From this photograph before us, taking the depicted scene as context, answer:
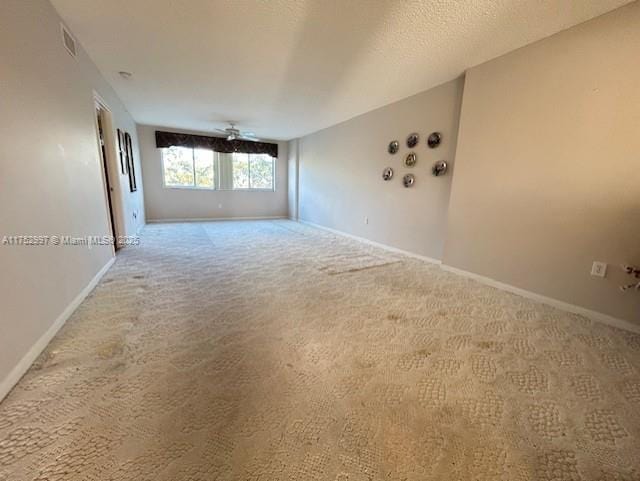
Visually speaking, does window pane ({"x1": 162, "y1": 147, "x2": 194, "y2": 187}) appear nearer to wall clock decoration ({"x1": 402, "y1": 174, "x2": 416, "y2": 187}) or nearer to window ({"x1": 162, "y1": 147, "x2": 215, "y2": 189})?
window ({"x1": 162, "y1": 147, "x2": 215, "y2": 189})

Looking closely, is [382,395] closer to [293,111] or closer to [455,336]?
[455,336]

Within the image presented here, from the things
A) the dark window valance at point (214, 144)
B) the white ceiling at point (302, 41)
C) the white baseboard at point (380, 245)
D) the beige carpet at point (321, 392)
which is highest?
the white ceiling at point (302, 41)

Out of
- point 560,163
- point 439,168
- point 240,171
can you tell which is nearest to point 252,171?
point 240,171

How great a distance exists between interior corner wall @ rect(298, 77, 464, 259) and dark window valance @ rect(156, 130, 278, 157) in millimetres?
1616

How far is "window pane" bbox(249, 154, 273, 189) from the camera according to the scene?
7.30 metres

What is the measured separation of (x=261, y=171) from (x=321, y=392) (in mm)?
6953

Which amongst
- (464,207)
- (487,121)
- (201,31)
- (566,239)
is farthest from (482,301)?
(201,31)

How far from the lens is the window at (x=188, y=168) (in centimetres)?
637

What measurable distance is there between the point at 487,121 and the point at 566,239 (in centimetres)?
137

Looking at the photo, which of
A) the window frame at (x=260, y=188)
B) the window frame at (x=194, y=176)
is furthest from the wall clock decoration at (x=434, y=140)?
the window frame at (x=194, y=176)

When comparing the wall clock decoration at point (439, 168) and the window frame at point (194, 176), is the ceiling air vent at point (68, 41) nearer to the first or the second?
the wall clock decoration at point (439, 168)

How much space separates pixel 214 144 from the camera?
6.54 meters

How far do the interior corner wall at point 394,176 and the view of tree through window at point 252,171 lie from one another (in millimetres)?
1810

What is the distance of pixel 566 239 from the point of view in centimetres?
225
